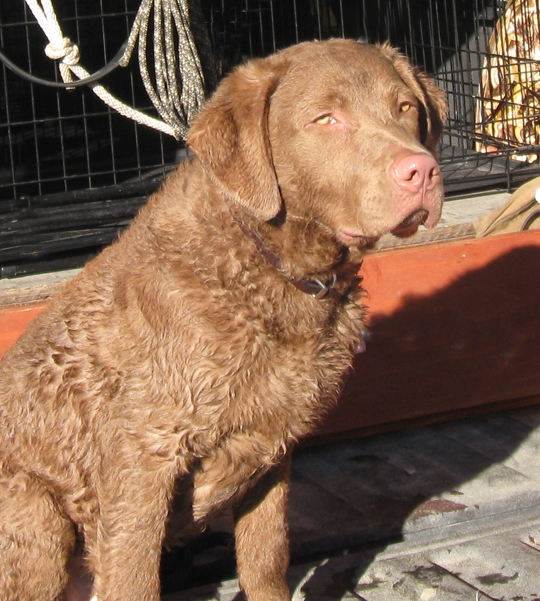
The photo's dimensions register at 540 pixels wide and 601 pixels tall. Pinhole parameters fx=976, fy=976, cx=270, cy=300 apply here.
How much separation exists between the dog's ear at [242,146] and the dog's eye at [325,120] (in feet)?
0.54

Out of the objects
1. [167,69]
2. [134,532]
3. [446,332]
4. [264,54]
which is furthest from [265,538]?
[264,54]

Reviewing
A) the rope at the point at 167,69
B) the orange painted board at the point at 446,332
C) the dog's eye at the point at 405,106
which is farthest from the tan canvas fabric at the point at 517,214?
the dog's eye at the point at 405,106

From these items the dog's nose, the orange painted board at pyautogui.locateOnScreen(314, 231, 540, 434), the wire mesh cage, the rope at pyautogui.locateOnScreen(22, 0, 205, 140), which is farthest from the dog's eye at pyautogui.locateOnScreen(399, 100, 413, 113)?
the wire mesh cage

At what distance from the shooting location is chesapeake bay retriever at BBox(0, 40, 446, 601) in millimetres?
2895

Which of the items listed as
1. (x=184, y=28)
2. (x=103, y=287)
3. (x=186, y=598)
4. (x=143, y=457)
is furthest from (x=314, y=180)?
(x=184, y=28)

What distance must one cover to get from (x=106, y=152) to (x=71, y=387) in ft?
16.4

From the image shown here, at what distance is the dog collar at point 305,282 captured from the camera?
301cm

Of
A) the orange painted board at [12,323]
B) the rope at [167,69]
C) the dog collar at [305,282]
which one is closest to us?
the dog collar at [305,282]

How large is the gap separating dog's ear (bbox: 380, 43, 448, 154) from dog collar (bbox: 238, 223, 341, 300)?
62cm

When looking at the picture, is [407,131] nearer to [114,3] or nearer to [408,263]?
[408,263]

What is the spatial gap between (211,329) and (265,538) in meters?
0.85

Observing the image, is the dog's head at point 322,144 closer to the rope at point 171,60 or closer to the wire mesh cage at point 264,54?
the rope at point 171,60

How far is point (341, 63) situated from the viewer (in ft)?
9.95

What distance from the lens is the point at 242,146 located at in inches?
116
